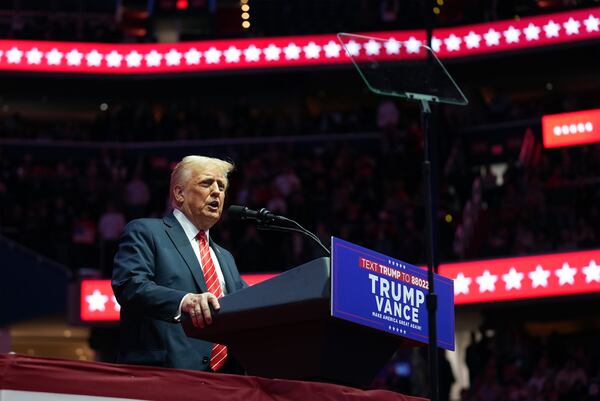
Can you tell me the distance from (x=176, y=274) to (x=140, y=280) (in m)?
0.22

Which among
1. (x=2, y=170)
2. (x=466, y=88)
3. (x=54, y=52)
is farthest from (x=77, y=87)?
(x=466, y=88)

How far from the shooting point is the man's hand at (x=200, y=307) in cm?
386

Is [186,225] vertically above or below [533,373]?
above

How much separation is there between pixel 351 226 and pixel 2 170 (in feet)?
21.9

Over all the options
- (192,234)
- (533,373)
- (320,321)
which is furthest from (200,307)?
(533,373)

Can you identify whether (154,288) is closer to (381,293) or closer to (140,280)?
(140,280)

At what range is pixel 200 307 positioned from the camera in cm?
388

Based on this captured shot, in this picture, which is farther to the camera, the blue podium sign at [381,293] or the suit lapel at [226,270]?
the suit lapel at [226,270]

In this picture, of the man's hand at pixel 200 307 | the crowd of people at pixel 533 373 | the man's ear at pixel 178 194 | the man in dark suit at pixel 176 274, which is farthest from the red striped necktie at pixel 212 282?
the crowd of people at pixel 533 373

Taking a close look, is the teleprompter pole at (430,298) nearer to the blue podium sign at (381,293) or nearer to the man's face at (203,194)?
the blue podium sign at (381,293)

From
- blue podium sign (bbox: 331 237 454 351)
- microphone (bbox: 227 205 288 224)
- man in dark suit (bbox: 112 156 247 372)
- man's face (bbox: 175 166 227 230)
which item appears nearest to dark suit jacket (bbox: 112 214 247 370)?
man in dark suit (bbox: 112 156 247 372)

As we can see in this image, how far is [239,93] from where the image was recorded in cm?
2527

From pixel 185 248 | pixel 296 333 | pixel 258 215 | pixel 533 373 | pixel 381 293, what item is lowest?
pixel 533 373

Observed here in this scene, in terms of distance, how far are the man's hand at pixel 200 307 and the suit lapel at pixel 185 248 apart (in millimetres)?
421
